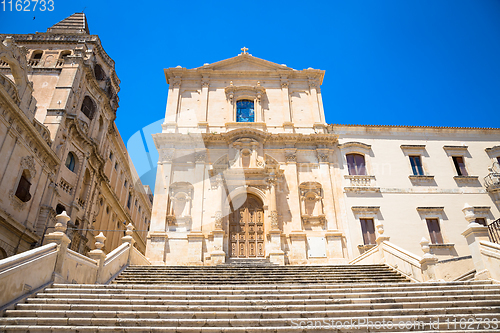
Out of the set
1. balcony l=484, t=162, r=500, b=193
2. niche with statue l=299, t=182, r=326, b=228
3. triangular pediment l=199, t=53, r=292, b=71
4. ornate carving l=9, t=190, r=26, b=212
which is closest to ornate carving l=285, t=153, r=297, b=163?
niche with statue l=299, t=182, r=326, b=228

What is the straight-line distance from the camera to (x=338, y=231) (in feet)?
64.4

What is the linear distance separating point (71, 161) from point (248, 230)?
43.8 feet

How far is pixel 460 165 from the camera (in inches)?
902

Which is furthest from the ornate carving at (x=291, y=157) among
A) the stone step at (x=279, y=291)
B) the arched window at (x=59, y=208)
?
the arched window at (x=59, y=208)

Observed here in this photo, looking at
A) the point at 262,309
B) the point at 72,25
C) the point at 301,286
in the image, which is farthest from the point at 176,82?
the point at 262,309

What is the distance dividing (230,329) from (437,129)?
71.7 ft

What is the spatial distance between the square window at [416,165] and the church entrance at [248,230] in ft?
32.9

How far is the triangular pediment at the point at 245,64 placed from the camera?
25531mm

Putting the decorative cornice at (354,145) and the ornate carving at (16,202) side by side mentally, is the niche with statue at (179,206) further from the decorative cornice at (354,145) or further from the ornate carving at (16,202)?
the decorative cornice at (354,145)

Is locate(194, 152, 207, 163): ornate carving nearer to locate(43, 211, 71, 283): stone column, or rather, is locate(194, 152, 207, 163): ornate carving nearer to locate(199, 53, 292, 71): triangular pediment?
locate(199, 53, 292, 71): triangular pediment

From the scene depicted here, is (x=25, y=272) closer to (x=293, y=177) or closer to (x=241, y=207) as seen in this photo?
(x=241, y=207)

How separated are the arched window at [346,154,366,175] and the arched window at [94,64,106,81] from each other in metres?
20.7

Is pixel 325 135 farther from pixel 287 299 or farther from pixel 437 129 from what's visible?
pixel 287 299

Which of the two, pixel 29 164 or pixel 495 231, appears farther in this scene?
pixel 29 164
